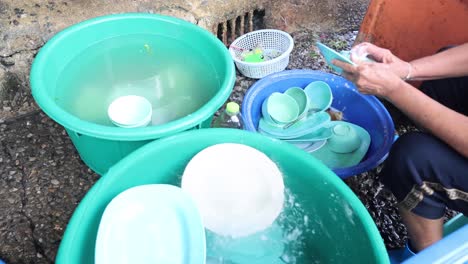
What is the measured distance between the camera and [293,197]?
131 centimetres

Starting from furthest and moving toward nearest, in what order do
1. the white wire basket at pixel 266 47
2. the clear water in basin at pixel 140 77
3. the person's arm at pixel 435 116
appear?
the white wire basket at pixel 266 47
the clear water in basin at pixel 140 77
the person's arm at pixel 435 116

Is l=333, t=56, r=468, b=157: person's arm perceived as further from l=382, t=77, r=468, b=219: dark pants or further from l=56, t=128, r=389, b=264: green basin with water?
l=56, t=128, r=389, b=264: green basin with water

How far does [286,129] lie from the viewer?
1879 millimetres

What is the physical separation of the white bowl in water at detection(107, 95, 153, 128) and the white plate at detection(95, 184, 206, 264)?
0.37 metres

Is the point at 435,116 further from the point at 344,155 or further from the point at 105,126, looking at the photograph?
the point at 105,126

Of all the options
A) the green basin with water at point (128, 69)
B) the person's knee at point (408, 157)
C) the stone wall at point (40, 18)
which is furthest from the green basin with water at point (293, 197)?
the stone wall at point (40, 18)

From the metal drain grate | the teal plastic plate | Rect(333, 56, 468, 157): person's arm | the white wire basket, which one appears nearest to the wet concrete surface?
the teal plastic plate

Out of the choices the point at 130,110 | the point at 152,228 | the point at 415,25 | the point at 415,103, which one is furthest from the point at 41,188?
the point at 415,25

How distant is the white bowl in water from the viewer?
4.85 ft

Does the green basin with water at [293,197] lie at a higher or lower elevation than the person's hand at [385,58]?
lower

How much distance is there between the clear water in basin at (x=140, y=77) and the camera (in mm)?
1591

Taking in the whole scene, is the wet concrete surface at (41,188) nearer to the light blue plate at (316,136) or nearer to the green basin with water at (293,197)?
the light blue plate at (316,136)

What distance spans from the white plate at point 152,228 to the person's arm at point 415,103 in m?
0.68

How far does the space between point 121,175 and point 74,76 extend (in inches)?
26.1
